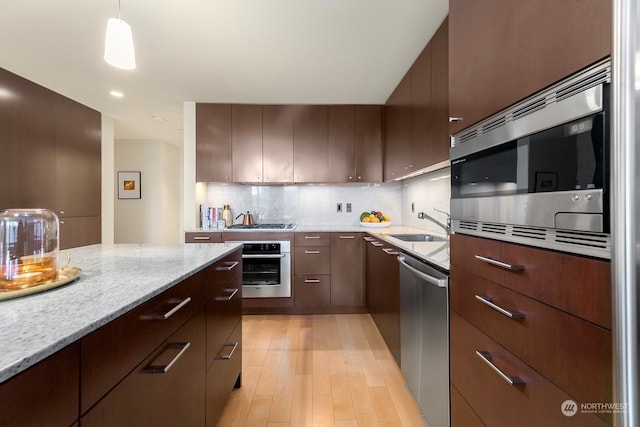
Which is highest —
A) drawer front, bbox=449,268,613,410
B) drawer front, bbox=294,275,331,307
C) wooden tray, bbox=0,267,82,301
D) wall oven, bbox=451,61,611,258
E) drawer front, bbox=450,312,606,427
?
wall oven, bbox=451,61,611,258

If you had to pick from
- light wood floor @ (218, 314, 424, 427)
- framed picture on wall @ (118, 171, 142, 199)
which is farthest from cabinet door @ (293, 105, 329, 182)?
framed picture on wall @ (118, 171, 142, 199)

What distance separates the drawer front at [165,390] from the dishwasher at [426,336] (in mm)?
1076

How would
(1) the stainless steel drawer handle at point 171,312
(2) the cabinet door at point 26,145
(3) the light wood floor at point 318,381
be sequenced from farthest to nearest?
(2) the cabinet door at point 26,145 → (3) the light wood floor at point 318,381 → (1) the stainless steel drawer handle at point 171,312

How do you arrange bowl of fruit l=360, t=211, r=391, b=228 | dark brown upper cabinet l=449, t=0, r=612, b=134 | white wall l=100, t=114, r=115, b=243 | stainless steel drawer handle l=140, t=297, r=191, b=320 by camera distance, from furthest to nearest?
white wall l=100, t=114, r=115, b=243, bowl of fruit l=360, t=211, r=391, b=228, stainless steel drawer handle l=140, t=297, r=191, b=320, dark brown upper cabinet l=449, t=0, r=612, b=134

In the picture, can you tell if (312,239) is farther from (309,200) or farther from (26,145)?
(26,145)

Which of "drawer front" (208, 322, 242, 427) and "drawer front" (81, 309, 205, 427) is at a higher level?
"drawer front" (81, 309, 205, 427)

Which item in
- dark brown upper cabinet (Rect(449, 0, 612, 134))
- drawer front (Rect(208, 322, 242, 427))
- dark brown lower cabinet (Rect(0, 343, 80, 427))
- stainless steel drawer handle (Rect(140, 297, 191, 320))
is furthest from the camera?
drawer front (Rect(208, 322, 242, 427))

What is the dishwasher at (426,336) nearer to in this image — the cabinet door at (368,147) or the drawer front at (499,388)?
the drawer front at (499,388)

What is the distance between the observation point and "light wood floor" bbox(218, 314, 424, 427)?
1.55 meters

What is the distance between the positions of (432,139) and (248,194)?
2.46 meters

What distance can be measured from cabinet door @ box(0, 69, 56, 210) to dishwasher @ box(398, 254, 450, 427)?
3858mm

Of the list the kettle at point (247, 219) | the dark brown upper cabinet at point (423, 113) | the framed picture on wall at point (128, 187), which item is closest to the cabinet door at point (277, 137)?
the kettle at point (247, 219)

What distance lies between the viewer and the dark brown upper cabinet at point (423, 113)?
1.80 meters

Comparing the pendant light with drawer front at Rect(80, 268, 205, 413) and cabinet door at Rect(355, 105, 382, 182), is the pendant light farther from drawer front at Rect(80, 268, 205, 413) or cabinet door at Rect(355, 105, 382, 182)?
cabinet door at Rect(355, 105, 382, 182)
